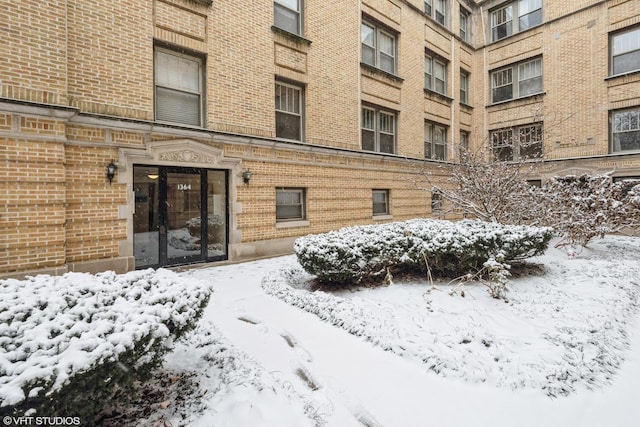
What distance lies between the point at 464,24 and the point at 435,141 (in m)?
8.68

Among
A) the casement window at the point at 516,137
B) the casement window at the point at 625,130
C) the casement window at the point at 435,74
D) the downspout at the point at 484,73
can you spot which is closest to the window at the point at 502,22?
the downspout at the point at 484,73

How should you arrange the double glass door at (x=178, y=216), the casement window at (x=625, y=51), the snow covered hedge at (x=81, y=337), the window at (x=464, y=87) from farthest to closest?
1. the window at (x=464, y=87)
2. the casement window at (x=625, y=51)
3. the double glass door at (x=178, y=216)
4. the snow covered hedge at (x=81, y=337)

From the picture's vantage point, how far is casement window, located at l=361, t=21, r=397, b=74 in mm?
13336

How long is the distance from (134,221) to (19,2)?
474cm

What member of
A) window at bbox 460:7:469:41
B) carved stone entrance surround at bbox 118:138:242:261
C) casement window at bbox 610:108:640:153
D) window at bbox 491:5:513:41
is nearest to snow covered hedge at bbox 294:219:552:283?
carved stone entrance surround at bbox 118:138:242:261

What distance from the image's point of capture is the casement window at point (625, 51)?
1429cm

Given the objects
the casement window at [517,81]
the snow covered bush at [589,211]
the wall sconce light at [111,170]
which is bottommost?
the snow covered bush at [589,211]

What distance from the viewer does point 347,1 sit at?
12.2 meters

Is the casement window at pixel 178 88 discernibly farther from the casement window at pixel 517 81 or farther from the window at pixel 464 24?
the casement window at pixel 517 81

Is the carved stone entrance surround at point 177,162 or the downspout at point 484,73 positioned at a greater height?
the downspout at point 484,73

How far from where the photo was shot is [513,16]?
18266mm

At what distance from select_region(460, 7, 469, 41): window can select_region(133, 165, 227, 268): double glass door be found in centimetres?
1838

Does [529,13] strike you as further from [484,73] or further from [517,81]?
[517,81]

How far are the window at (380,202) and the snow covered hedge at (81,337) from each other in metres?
11.2
